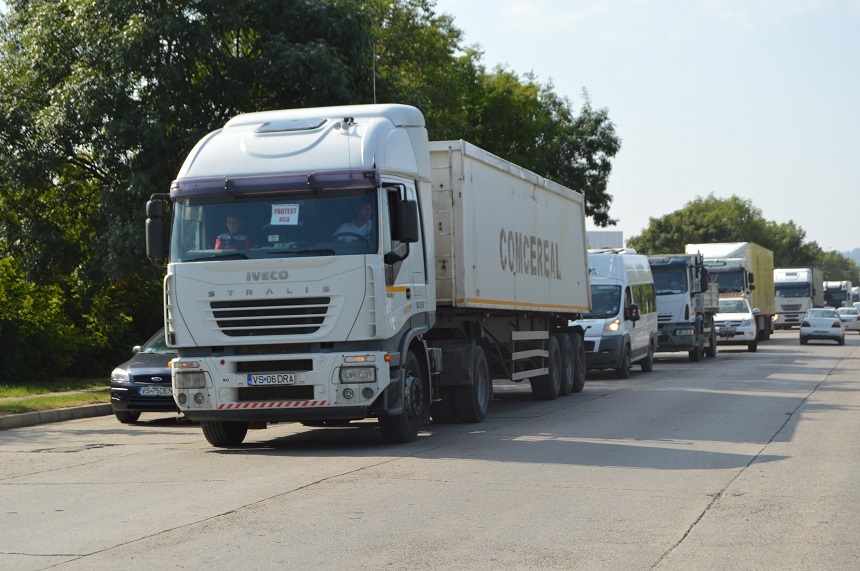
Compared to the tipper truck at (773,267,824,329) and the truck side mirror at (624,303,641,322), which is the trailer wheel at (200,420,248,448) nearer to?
the truck side mirror at (624,303,641,322)

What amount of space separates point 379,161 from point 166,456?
155 inches

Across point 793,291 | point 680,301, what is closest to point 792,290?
point 793,291

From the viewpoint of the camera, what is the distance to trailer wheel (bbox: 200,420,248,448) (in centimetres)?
1384

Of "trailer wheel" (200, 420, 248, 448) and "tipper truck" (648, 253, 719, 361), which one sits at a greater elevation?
"tipper truck" (648, 253, 719, 361)

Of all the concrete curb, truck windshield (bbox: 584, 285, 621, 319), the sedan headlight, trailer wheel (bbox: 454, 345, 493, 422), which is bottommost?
the concrete curb

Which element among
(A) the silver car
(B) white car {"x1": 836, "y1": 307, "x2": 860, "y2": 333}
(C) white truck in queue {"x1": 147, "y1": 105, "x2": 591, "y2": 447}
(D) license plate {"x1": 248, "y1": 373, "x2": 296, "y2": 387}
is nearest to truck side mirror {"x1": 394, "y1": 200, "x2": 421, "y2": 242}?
(C) white truck in queue {"x1": 147, "y1": 105, "x2": 591, "y2": 447}

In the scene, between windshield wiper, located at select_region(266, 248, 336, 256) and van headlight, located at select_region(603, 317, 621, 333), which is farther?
van headlight, located at select_region(603, 317, 621, 333)

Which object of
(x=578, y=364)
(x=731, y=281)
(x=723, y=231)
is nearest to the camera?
(x=578, y=364)

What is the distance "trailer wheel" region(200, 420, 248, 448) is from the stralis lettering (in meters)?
4.82

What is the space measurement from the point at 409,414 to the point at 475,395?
7.99 ft

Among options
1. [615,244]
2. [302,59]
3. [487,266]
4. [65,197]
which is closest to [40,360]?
[65,197]

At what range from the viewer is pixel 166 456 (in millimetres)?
13172

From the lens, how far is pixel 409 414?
13.7 metres

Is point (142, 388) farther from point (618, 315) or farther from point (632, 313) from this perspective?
point (632, 313)
